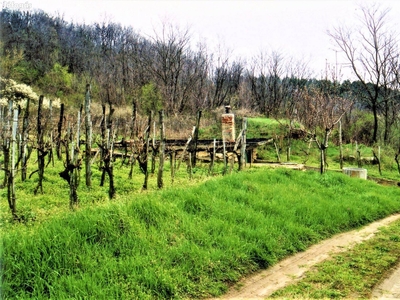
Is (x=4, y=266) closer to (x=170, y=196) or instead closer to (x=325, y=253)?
(x=170, y=196)

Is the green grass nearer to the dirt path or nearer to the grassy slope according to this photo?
the dirt path

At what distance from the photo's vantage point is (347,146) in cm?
2194

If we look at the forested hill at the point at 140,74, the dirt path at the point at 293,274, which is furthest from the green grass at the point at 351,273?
the forested hill at the point at 140,74

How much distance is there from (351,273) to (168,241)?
240 centimetres

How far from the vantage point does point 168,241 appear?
4.61 metres

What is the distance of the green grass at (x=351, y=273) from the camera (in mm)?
3953

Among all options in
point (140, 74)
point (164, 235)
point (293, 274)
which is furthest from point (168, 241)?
point (140, 74)

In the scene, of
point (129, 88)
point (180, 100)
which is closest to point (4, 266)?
point (180, 100)

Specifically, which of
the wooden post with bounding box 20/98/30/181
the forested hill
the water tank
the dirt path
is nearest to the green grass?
the dirt path

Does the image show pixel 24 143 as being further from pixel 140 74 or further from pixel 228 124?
pixel 140 74

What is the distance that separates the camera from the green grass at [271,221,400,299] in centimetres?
395

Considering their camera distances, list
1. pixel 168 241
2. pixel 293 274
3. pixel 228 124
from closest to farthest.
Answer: pixel 293 274 < pixel 168 241 < pixel 228 124

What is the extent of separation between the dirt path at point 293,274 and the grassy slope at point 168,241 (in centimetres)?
13

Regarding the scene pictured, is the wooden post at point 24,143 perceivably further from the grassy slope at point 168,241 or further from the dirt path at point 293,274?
the dirt path at point 293,274
